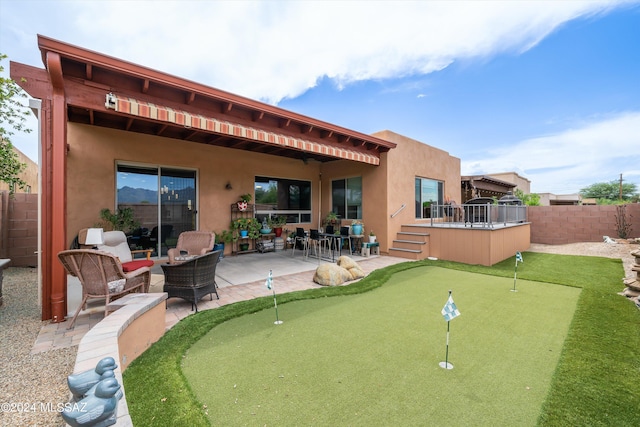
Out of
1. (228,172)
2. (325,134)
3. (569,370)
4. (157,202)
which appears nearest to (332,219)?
(325,134)

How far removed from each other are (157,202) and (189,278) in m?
4.46

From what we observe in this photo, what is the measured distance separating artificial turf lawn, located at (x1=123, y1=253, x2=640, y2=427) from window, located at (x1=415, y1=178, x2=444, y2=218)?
5822 millimetres

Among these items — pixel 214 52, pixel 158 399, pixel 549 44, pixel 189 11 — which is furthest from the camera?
pixel 549 44

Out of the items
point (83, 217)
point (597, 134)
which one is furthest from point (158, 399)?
point (597, 134)

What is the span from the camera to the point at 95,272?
11.3 feet

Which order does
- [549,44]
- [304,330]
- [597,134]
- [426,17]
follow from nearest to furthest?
[304,330] → [426,17] → [549,44] → [597,134]

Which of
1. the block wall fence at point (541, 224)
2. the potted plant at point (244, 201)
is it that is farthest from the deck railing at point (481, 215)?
the potted plant at point (244, 201)

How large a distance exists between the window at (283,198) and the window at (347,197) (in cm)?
111

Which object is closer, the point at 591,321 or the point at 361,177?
the point at 591,321

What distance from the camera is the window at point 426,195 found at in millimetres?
10359

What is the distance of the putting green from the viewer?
77.0 inches

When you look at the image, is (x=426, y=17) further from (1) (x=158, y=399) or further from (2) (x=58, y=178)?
(1) (x=158, y=399)

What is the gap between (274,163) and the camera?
9820 mm

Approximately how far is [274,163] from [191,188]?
3.08m
